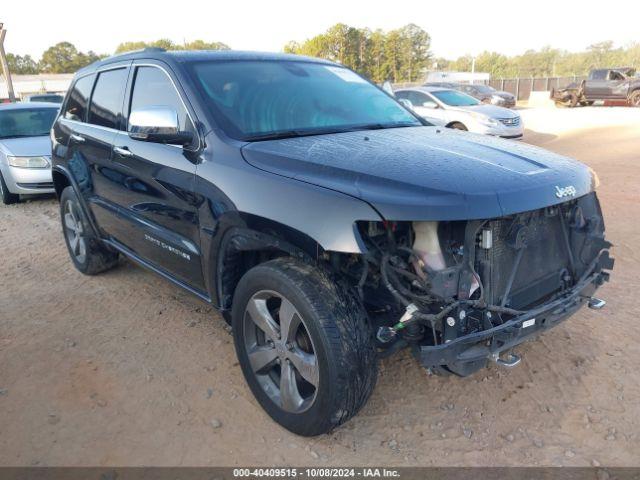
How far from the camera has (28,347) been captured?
3.66m

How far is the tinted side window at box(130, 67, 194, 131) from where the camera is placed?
3.13 metres

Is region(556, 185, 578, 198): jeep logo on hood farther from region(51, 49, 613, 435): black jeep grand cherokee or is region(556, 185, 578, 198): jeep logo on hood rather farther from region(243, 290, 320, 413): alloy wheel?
region(243, 290, 320, 413): alloy wheel

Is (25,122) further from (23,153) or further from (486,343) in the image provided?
(486,343)

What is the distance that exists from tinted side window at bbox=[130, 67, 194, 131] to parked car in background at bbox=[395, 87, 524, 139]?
29.3 ft

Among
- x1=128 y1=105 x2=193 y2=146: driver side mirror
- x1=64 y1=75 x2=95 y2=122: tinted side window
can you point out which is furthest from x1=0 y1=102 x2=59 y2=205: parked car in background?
x1=128 y1=105 x2=193 y2=146: driver side mirror

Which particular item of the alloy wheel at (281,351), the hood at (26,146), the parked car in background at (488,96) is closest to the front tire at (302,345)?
the alloy wheel at (281,351)

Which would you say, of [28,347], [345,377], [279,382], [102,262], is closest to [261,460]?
[279,382]

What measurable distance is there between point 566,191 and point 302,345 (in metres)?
1.50

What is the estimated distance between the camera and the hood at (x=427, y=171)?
2.19 meters

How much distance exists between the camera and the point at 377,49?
206 ft

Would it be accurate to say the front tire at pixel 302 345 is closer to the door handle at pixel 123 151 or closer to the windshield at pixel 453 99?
the door handle at pixel 123 151

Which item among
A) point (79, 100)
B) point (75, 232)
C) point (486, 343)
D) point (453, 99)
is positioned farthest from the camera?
point (453, 99)

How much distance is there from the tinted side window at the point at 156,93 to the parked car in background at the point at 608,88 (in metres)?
26.6

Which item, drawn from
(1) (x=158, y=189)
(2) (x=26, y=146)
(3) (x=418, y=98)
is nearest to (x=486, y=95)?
(3) (x=418, y=98)
